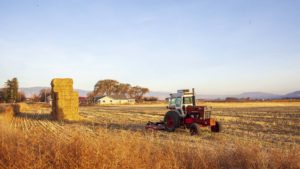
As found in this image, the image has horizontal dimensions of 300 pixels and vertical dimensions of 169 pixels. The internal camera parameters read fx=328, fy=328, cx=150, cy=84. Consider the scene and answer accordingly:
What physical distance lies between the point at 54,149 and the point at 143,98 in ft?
396

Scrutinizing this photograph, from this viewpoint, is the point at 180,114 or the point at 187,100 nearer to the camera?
the point at 180,114

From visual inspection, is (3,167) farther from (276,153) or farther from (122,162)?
(276,153)

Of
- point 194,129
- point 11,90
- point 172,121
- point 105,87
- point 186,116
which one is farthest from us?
point 105,87

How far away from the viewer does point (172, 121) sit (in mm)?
16125

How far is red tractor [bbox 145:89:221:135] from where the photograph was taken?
1515 centimetres

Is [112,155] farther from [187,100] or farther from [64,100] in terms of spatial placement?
[64,100]

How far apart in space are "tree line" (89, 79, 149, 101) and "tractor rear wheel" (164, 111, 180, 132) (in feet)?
368

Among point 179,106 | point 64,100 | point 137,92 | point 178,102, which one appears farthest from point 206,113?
point 137,92

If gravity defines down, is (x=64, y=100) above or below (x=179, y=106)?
above

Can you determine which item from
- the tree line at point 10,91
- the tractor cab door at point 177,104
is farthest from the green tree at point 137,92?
the tractor cab door at point 177,104

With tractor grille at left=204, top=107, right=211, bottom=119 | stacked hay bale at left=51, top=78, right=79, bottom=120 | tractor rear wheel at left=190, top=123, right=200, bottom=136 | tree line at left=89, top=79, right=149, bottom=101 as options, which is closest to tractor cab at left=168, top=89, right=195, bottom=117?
tractor grille at left=204, top=107, right=211, bottom=119

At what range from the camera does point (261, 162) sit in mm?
6379

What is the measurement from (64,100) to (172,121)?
43.5 feet

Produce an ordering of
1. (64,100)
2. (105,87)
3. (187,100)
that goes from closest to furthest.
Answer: (187,100)
(64,100)
(105,87)
